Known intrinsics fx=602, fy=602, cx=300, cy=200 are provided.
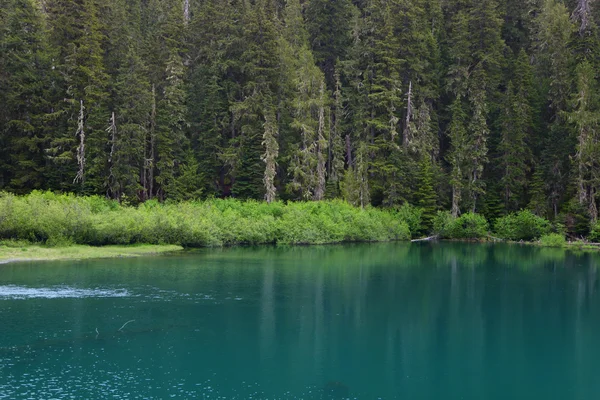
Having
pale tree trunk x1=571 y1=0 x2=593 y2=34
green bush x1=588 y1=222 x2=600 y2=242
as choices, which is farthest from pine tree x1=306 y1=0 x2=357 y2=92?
green bush x1=588 y1=222 x2=600 y2=242

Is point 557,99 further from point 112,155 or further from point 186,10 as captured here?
point 112,155

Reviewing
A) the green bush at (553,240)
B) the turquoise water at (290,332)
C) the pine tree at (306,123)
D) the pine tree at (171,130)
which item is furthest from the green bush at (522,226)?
the pine tree at (171,130)

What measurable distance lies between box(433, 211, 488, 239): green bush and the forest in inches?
62.6

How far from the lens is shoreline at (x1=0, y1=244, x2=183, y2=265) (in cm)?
3119

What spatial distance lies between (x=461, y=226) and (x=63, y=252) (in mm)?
34547

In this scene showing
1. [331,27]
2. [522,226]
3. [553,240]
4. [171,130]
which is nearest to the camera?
[553,240]

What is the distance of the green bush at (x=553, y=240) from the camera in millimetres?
49156

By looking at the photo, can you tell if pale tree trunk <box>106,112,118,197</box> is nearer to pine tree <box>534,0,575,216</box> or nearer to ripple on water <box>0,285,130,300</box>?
ripple on water <box>0,285,130,300</box>

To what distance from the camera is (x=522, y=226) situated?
171 ft

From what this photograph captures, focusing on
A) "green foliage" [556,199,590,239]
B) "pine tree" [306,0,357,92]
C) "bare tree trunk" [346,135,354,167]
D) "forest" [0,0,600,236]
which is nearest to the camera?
"forest" [0,0,600,236]

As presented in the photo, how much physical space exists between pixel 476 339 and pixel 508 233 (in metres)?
36.5

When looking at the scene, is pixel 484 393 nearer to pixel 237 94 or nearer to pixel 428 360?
pixel 428 360

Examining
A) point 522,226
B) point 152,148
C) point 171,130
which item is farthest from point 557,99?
point 152,148

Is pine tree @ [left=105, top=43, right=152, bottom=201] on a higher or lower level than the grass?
higher
